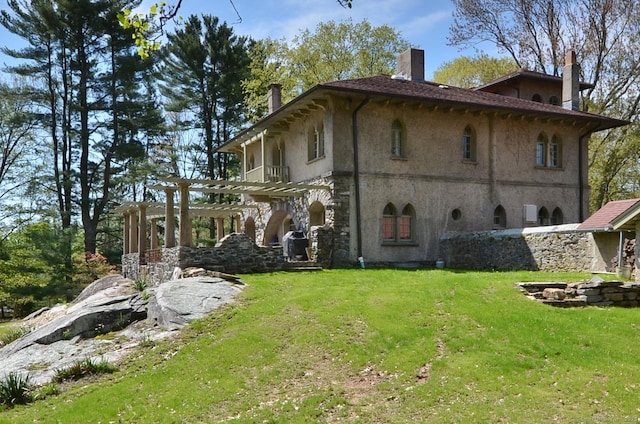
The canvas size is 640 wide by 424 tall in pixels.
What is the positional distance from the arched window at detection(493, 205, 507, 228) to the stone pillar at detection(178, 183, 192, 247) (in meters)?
12.4

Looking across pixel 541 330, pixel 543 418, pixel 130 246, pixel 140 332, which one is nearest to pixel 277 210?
pixel 130 246

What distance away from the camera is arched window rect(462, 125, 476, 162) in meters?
24.2

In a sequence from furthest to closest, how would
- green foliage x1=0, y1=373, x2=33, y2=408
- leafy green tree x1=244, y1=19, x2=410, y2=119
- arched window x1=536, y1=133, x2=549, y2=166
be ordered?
leafy green tree x1=244, y1=19, x2=410, y2=119
arched window x1=536, y1=133, x2=549, y2=166
green foliage x1=0, y1=373, x2=33, y2=408

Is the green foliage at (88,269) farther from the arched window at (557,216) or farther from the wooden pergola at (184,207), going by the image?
the arched window at (557,216)

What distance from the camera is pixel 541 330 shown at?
11.2 m

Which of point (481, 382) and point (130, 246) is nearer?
point (481, 382)

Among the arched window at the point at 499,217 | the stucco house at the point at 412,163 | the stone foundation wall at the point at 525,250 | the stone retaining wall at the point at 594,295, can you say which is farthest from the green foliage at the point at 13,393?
the arched window at the point at 499,217

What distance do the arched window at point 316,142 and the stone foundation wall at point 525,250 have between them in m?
5.71

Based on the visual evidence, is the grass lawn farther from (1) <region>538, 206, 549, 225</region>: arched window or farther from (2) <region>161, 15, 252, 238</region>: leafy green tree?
(2) <region>161, 15, 252, 238</region>: leafy green tree

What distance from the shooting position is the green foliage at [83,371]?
11.4 meters

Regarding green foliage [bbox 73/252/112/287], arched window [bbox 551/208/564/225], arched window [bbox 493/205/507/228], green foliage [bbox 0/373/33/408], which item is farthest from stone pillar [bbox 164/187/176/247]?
arched window [bbox 551/208/564/225]

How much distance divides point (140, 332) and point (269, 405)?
573 centimetres

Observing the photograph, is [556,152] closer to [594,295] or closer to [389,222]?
[389,222]

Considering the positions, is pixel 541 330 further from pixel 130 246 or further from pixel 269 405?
pixel 130 246
